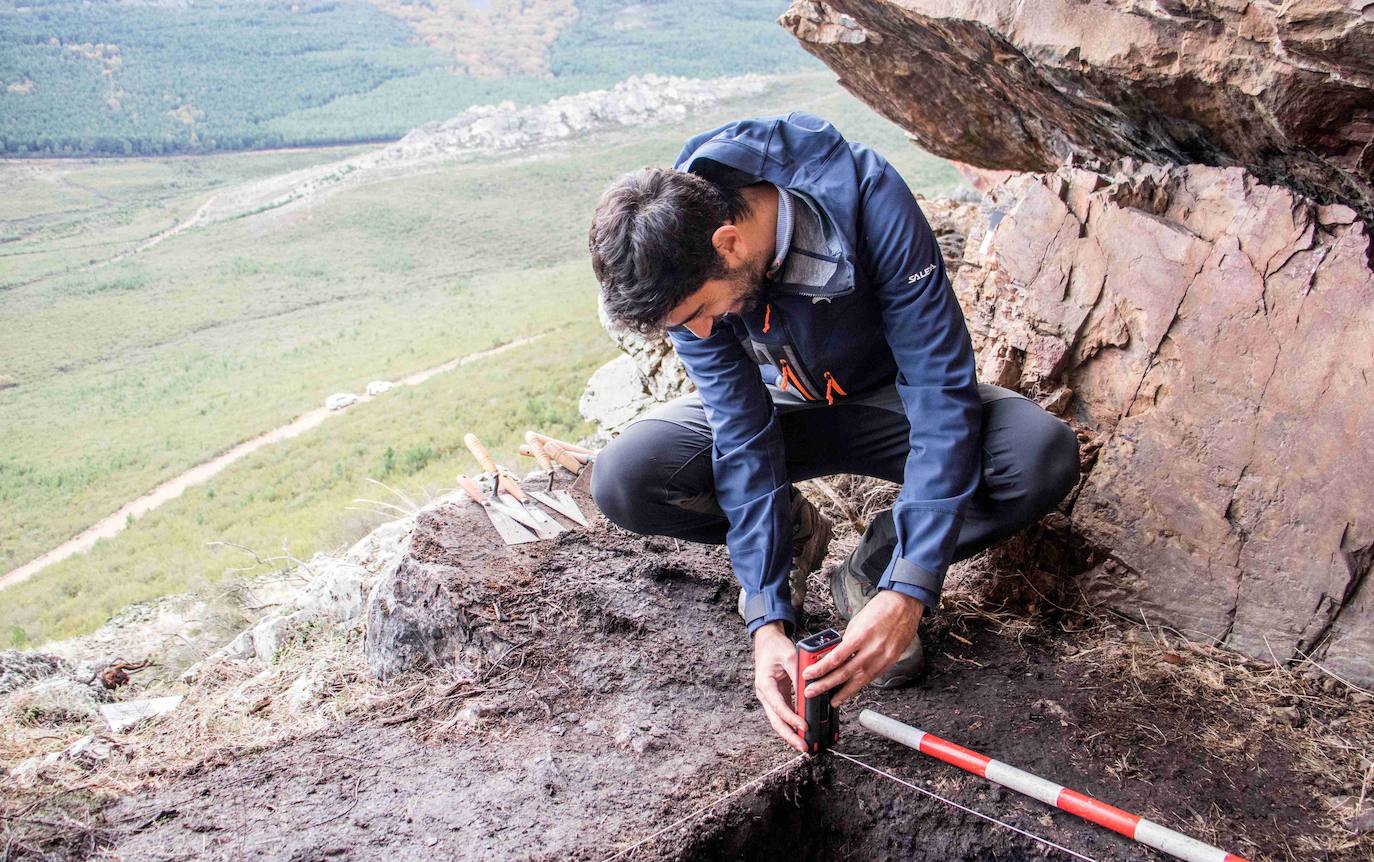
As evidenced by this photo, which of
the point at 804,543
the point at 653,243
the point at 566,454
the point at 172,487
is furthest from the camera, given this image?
the point at 172,487

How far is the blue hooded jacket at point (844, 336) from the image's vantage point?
1930 mm

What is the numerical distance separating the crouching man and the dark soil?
261 mm

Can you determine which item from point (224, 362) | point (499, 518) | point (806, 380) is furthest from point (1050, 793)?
point (224, 362)

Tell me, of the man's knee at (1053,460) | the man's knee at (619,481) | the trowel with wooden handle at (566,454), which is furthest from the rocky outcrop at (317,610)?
the man's knee at (1053,460)

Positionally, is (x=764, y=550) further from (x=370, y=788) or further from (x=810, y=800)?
(x=370, y=788)

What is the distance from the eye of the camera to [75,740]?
2799 millimetres

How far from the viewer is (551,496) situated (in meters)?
3.54

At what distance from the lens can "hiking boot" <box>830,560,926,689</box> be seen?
2354mm

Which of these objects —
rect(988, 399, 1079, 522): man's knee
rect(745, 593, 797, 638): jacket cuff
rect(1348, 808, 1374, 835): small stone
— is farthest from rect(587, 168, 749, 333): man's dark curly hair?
rect(1348, 808, 1374, 835): small stone

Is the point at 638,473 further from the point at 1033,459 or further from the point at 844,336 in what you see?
the point at 1033,459

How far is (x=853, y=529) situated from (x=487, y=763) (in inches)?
70.2

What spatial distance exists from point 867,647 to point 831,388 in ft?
2.66

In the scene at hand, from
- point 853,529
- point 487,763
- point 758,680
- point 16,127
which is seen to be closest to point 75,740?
point 487,763

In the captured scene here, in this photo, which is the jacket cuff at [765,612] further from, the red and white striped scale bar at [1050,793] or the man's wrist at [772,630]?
the red and white striped scale bar at [1050,793]
